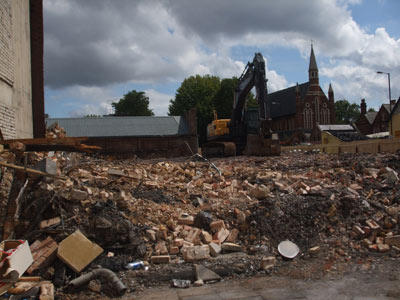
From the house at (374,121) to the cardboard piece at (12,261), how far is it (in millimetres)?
58204

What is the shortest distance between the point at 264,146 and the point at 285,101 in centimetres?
4751

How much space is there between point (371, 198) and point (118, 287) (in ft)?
20.4

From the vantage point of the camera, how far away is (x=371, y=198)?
843 centimetres

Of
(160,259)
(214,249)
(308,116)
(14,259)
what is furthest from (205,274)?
(308,116)

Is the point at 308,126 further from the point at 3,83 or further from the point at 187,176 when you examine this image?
the point at 3,83

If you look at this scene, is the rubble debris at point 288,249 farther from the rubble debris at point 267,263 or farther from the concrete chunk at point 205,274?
the concrete chunk at point 205,274

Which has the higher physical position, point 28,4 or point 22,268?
point 28,4

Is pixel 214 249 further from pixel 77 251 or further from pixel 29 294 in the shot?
pixel 29 294

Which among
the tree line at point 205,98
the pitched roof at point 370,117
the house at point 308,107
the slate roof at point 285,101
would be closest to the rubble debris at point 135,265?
the tree line at point 205,98

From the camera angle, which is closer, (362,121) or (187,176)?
(187,176)

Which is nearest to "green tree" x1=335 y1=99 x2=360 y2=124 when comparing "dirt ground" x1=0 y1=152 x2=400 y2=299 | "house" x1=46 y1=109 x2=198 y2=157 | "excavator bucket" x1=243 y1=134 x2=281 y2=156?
"house" x1=46 y1=109 x2=198 y2=157

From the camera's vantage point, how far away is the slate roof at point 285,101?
6044cm

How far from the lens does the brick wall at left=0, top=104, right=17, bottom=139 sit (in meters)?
8.21

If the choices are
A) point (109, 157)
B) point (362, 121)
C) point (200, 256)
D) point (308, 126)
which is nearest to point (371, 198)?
point (200, 256)
